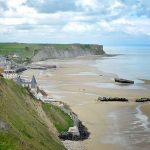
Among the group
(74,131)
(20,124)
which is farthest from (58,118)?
(20,124)

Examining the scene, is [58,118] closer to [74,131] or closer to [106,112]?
[74,131]

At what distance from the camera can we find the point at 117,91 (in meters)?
87.3

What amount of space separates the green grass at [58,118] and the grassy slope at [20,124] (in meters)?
2.11

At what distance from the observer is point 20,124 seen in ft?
110

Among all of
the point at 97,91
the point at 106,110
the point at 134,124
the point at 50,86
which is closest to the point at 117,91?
the point at 97,91

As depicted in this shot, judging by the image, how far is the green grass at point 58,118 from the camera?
44531 mm

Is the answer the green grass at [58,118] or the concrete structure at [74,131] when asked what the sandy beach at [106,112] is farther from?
the green grass at [58,118]

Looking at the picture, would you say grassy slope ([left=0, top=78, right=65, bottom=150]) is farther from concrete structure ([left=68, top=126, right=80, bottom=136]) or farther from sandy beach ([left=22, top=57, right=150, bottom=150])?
sandy beach ([left=22, top=57, right=150, bottom=150])

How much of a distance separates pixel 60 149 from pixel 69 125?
12.1 meters

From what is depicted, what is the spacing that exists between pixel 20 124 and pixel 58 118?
13.1 meters

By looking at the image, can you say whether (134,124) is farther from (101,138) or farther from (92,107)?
(92,107)

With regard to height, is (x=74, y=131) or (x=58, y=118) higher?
(x=58, y=118)

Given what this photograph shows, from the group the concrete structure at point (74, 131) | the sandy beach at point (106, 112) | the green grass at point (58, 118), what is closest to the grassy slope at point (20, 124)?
the green grass at point (58, 118)

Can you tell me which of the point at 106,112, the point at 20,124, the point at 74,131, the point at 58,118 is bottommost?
the point at 106,112
